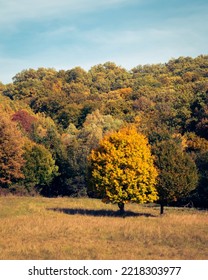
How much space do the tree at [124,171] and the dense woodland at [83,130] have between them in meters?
2.08

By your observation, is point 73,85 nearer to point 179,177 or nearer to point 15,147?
point 15,147

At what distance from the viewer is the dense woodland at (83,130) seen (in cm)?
6301

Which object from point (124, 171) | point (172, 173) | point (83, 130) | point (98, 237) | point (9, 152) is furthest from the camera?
point (83, 130)

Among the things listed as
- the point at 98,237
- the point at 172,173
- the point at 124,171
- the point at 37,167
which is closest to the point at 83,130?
the point at 37,167

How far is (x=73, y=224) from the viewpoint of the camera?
35.5 m

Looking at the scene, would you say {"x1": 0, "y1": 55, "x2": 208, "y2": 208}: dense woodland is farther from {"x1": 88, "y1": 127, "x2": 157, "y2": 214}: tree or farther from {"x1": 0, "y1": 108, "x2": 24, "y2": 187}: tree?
{"x1": 88, "y1": 127, "x2": 157, "y2": 214}: tree

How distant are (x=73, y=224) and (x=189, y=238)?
10441mm

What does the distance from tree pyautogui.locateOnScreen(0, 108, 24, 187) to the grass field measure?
22875 mm

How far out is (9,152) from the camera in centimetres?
6662

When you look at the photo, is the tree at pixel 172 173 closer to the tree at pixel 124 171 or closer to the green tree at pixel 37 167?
the tree at pixel 124 171

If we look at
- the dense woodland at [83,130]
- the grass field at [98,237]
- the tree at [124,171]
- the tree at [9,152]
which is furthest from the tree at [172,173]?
the tree at [9,152]

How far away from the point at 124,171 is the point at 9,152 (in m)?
29.7

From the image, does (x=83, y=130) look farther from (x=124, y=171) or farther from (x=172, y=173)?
(x=124, y=171)

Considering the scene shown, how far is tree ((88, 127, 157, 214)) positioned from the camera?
41812 mm
